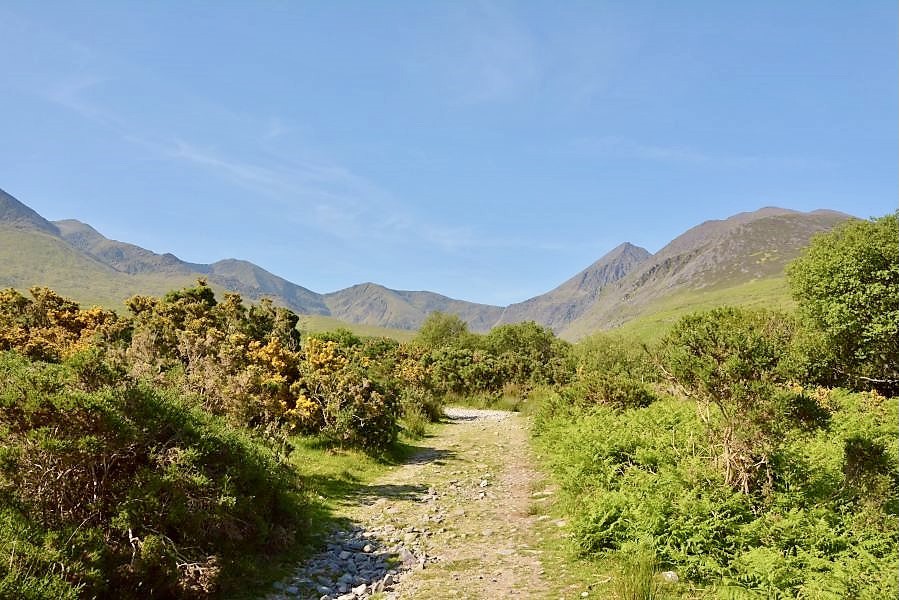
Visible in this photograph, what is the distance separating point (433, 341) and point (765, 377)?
218 feet

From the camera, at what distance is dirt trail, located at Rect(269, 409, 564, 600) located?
8.74 m

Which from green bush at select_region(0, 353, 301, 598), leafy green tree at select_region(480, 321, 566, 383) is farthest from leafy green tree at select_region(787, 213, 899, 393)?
green bush at select_region(0, 353, 301, 598)

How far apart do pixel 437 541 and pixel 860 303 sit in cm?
2857

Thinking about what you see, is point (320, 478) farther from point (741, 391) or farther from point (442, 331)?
point (442, 331)

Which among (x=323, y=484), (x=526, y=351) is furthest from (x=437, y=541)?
(x=526, y=351)

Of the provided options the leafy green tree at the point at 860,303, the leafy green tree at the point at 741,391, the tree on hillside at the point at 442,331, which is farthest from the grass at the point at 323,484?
the tree on hillside at the point at 442,331

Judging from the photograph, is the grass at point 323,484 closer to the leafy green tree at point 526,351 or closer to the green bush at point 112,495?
the green bush at point 112,495

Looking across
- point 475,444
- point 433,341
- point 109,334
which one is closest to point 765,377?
point 475,444

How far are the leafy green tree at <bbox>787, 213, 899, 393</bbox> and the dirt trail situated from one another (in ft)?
71.3

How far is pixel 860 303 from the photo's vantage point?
28125mm

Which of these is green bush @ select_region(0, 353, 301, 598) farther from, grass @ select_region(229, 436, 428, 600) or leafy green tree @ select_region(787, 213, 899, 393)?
leafy green tree @ select_region(787, 213, 899, 393)

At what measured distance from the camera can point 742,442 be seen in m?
10.0

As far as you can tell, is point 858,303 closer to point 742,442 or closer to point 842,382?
point 842,382

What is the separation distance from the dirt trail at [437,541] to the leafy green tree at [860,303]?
71.3 feet
